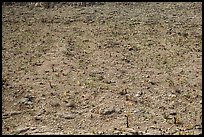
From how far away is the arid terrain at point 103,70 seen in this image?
367 inches

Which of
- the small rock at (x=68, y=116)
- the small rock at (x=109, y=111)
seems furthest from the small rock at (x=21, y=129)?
the small rock at (x=109, y=111)

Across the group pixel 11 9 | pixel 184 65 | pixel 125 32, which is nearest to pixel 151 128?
pixel 184 65

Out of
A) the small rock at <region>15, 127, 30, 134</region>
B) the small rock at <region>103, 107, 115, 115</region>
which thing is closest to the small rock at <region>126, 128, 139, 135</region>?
the small rock at <region>103, 107, 115, 115</region>

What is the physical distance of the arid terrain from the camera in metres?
9.32

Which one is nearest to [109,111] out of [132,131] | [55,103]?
[132,131]

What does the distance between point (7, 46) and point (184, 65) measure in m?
7.16

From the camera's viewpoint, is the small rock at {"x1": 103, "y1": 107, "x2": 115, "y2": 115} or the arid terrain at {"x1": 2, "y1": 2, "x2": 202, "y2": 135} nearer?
the arid terrain at {"x1": 2, "y1": 2, "x2": 202, "y2": 135}

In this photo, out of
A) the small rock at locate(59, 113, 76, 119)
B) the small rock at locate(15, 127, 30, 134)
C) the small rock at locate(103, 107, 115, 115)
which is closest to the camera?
the small rock at locate(15, 127, 30, 134)

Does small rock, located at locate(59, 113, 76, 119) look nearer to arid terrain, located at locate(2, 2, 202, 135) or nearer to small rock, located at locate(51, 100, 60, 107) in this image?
arid terrain, located at locate(2, 2, 202, 135)

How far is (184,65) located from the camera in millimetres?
12320

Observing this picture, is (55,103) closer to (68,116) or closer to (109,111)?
(68,116)

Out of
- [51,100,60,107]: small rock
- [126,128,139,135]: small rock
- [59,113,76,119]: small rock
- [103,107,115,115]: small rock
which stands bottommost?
[126,128,139,135]: small rock

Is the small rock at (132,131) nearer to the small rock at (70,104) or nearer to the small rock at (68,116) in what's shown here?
the small rock at (68,116)

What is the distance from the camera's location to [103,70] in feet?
39.8
